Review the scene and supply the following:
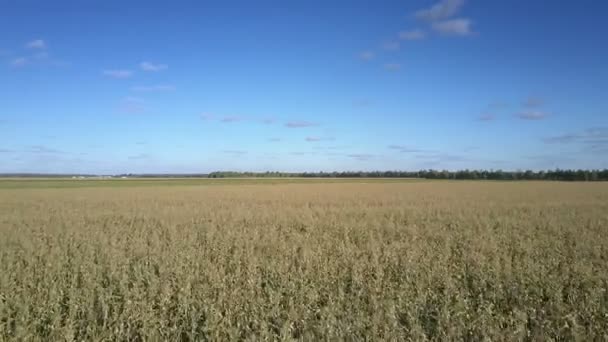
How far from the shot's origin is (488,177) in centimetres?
13112

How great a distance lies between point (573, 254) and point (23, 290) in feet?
35.1

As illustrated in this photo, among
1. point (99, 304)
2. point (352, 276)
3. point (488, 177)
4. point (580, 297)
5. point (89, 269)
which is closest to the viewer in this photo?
point (99, 304)

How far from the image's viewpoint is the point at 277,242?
9984 millimetres

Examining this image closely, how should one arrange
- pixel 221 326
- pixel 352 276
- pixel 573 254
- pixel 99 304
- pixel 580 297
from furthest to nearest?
pixel 573 254 → pixel 352 276 → pixel 580 297 → pixel 99 304 → pixel 221 326

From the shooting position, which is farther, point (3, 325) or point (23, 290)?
point (23, 290)

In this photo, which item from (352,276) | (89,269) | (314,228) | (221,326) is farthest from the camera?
(314,228)

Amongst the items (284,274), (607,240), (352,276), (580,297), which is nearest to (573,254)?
(607,240)

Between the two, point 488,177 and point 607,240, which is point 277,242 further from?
point 488,177

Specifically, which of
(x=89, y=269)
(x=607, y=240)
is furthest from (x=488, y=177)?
(x=89, y=269)

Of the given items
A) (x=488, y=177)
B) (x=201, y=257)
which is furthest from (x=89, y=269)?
(x=488, y=177)

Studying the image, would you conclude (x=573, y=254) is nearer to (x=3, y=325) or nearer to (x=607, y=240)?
(x=607, y=240)

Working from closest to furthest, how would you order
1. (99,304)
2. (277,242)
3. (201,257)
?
(99,304), (201,257), (277,242)

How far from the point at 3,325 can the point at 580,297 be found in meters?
7.98

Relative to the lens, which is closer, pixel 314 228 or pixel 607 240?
pixel 607 240
